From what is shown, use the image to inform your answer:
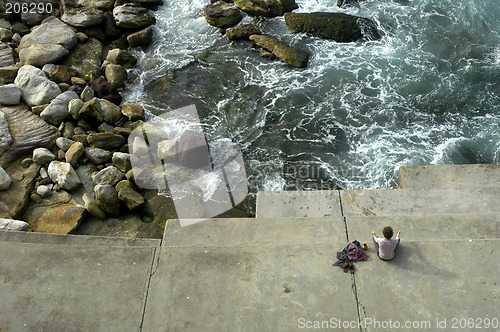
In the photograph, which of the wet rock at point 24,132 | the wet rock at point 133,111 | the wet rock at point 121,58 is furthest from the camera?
the wet rock at point 121,58

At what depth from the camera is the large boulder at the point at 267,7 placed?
15016 mm

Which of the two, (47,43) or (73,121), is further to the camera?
(47,43)

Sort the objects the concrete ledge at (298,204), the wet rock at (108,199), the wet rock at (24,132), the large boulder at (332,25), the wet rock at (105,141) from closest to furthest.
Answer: the concrete ledge at (298,204) < the wet rock at (108,199) < the wet rock at (24,132) < the wet rock at (105,141) < the large boulder at (332,25)

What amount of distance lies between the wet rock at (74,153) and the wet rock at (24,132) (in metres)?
0.72

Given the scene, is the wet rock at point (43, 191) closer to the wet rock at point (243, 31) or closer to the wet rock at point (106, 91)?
the wet rock at point (106, 91)

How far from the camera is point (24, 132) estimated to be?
36.2 feet

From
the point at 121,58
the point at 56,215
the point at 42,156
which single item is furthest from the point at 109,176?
the point at 121,58

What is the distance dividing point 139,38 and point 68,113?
13.7ft

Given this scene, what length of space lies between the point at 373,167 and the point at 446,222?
136 inches

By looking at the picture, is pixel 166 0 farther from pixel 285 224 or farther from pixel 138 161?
pixel 285 224

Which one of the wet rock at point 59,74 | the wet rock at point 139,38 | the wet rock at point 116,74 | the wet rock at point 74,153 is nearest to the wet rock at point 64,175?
the wet rock at point 74,153

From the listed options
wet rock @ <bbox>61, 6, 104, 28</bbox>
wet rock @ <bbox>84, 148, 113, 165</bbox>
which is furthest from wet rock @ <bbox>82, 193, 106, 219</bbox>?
wet rock @ <bbox>61, 6, 104, 28</bbox>

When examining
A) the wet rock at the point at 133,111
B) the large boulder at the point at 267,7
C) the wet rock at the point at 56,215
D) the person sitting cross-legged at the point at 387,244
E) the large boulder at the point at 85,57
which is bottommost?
the wet rock at the point at 56,215

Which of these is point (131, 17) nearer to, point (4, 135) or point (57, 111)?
point (57, 111)
